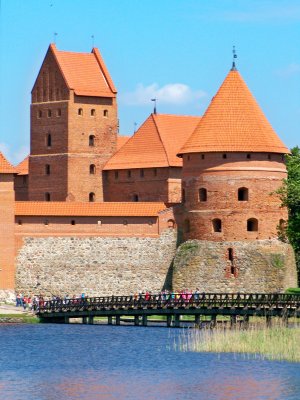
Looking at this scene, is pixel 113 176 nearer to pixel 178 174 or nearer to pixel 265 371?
pixel 178 174

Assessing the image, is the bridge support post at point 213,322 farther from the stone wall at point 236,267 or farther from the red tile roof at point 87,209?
the red tile roof at point 87,209

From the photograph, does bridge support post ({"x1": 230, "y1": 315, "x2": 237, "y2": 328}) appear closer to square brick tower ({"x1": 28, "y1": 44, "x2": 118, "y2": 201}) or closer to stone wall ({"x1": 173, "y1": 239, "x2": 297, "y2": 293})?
stone wall ({"x1": 173, "y1": 239, "x2": 297, "y2": 293})

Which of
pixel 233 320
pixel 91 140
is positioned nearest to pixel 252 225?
pixel 91 140

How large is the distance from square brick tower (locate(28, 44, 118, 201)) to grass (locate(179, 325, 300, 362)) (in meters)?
26.5

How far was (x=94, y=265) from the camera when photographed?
80.4m

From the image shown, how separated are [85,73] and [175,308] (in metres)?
23.6

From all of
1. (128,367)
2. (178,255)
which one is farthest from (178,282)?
(128,367)

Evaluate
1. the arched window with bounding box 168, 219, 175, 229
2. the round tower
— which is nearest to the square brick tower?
the arched window with bounding box 168, 219, 175, 229

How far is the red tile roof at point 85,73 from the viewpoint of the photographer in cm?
8869

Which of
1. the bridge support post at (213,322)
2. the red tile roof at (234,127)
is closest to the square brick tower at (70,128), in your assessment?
the red tile roof at (234,127)

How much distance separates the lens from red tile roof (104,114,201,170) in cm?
8650

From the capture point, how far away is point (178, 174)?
3398 inches

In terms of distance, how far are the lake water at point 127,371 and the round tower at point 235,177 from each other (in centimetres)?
1353

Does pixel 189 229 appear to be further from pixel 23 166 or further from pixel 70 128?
pixel 23 166
